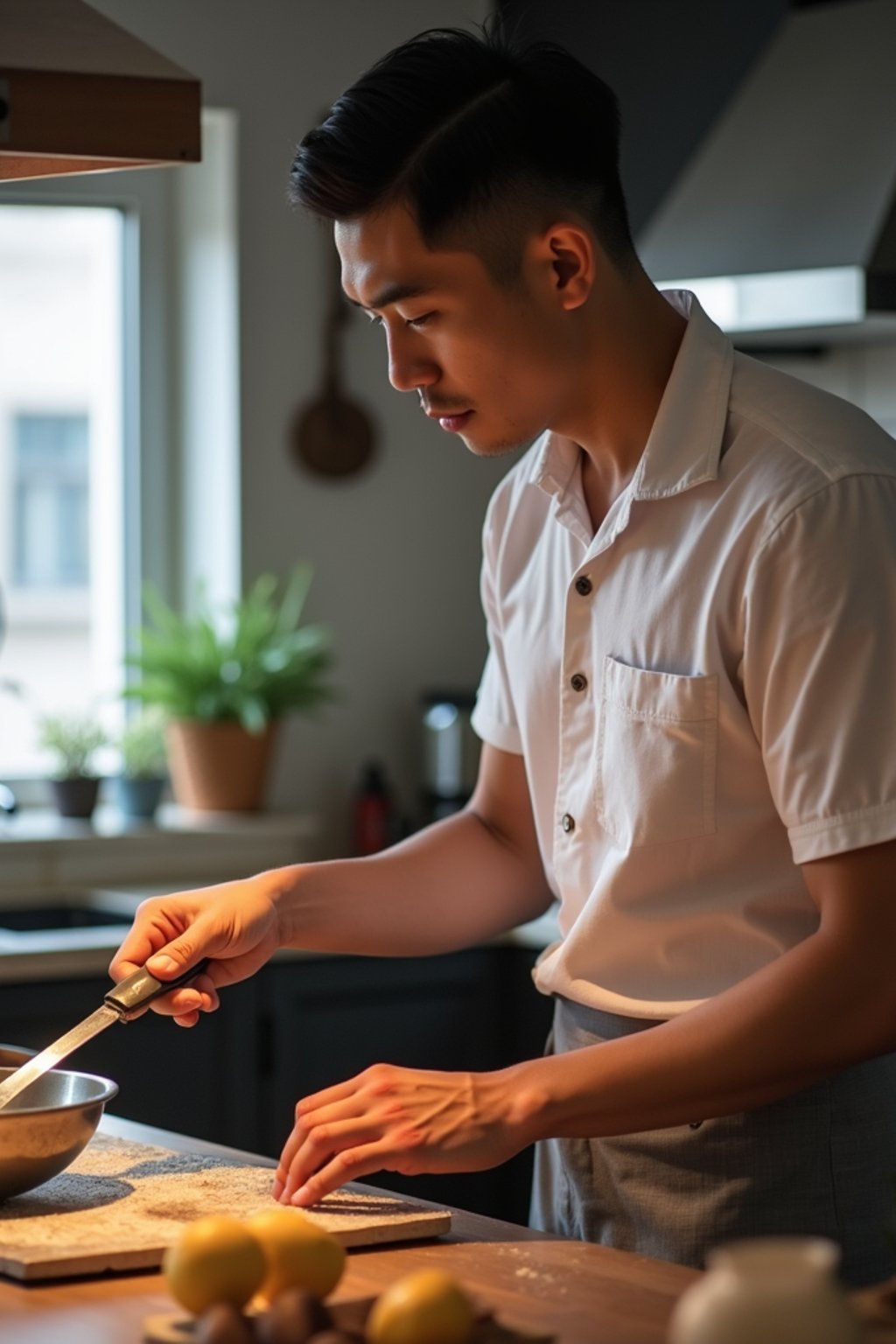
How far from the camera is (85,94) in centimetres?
172

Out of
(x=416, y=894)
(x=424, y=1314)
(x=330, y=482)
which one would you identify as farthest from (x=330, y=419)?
(x=424, y=1314)

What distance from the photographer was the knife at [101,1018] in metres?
1.58

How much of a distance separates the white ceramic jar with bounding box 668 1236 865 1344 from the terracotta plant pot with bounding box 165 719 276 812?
290cm

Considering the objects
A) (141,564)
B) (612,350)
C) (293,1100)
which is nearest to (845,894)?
(612,350)

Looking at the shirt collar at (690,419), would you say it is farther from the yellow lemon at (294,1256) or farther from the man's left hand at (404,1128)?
the yellow lemon at (294,1256)

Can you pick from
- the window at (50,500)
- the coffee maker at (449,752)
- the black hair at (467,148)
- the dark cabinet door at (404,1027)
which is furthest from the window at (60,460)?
the black hair at (467,148)

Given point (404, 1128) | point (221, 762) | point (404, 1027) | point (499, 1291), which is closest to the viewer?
point (499, 1291)

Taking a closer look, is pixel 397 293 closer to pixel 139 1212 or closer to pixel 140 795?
pixel 139 1212

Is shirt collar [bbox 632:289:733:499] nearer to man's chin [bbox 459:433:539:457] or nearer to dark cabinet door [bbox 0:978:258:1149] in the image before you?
man's chin [bbox 459:433:539:457]

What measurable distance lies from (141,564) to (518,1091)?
2649 mm

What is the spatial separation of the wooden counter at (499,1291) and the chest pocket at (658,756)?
0.34 metres

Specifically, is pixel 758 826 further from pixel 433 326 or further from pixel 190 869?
pixel 190 869

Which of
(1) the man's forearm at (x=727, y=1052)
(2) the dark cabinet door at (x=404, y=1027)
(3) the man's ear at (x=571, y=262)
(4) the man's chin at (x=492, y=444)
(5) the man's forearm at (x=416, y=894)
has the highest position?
(3) the man's ear at (x=571, y=262)

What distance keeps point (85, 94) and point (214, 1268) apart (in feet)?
3.33
